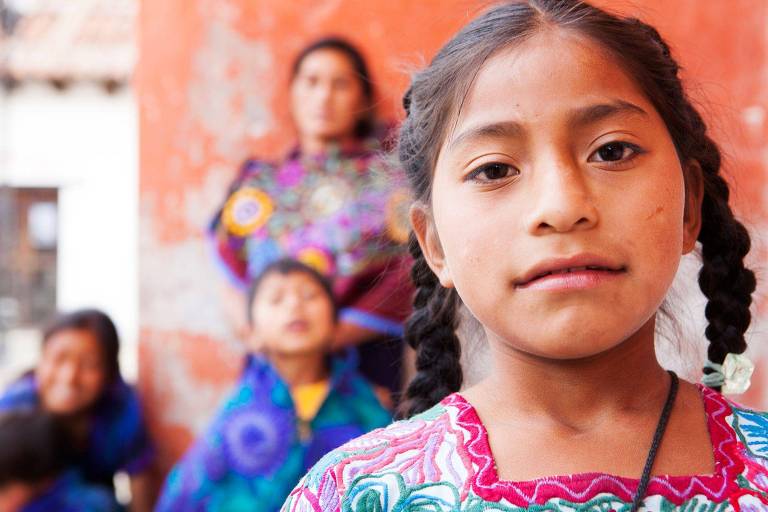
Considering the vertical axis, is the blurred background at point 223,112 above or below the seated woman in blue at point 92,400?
above

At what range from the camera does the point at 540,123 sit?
3.15 ft

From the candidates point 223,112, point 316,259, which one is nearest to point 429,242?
point 316,259

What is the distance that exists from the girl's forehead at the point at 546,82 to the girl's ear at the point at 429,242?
0.20 meters

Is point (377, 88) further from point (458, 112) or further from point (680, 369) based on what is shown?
point (458, 112)

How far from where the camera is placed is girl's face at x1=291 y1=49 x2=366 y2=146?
3066mm

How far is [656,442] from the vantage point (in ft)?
3.21

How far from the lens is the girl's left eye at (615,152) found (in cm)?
96

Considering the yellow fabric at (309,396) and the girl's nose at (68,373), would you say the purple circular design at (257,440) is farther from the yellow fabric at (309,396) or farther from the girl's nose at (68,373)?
the girl's nose at (68,373)

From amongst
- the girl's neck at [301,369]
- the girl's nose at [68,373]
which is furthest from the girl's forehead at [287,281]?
the girl's nose at [68,373]

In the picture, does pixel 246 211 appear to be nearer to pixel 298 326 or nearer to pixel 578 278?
pixel 298 326

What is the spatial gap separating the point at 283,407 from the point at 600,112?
2.20 meters

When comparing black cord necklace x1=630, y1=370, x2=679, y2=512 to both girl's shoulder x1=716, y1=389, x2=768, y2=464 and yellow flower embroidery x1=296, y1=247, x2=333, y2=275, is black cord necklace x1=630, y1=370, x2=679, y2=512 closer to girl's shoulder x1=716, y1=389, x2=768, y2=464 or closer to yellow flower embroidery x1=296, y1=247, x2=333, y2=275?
girl's shoulder x1=716, y1=389, x2=768, y2=464

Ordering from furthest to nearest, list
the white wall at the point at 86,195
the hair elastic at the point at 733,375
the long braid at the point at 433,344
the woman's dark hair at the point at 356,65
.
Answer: the white wall at the point at 86,195, the woman's dark hair at the point at 356,65, the long braid at the point at 433,344, the hair elastic at the point at 733,375

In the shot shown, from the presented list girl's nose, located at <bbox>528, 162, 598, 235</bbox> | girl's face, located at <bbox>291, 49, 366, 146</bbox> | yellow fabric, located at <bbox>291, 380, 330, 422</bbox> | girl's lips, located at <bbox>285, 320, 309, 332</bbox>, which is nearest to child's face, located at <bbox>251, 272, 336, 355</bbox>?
girl's lips, located at <bbox>285, 320, 309, 332</bbox>
